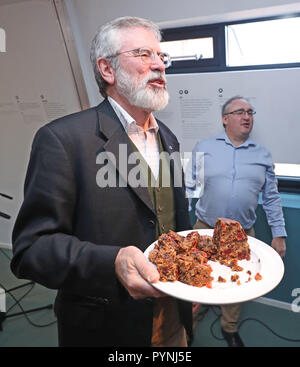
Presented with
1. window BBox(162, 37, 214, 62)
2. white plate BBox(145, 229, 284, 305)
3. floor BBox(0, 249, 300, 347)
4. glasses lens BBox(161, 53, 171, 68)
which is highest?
window BBox(162, 37, 214, 62)

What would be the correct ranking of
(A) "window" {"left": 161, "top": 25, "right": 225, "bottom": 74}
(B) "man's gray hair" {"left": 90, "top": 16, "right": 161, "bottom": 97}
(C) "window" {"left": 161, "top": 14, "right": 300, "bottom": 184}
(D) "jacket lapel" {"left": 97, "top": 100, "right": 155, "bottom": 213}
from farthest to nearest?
1. (A) "window" {"left": 161, "top": 25, "right": 225, "bottom": 74}
2. (C) "window" {"left": 161, "top": 14, "right": 300, "bottom": 184}
3. (B) "man's gray hair" {"left": 90, "top": 16, "right": 161, "bottom": 97}
4. (D) "jacket lapel" {"left": 97, "top": 100, "right": 155, "bottom": 213}

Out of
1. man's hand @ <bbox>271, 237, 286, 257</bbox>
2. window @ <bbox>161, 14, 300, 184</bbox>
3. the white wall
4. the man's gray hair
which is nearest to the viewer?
the man's gray hair

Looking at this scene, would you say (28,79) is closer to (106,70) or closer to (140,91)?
(106,70)

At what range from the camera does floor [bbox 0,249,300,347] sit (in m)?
2.29

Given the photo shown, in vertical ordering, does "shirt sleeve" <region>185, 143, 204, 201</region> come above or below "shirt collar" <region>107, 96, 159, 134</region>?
below

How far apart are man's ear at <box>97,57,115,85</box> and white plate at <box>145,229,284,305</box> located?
25.8 inches

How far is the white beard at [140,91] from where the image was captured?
1.23m

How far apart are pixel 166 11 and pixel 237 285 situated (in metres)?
1.77

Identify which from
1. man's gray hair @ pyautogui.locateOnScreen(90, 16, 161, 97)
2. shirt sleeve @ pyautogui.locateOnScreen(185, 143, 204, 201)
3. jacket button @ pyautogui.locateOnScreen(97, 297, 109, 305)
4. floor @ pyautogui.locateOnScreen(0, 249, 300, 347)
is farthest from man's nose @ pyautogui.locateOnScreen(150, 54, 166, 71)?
floor @ pyautogui.locateOnScreen(0, 249, 300, 347)

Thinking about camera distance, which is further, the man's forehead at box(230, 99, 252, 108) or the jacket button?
the man's forehead at box(230, 99, 252, 108)

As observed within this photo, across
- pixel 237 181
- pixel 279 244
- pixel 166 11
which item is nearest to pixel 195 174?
pixel 237 181

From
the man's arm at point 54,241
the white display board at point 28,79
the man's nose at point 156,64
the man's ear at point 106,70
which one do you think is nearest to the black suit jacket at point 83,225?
the man's arm at point 54,241

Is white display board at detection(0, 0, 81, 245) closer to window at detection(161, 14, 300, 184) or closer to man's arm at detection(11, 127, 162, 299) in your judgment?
window at detection(161, 14, 300, 184)

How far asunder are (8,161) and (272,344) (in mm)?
2949
